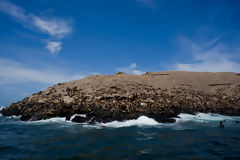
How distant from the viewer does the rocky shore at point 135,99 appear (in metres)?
21.2

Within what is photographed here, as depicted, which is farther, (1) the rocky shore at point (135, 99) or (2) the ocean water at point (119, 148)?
(1) the rocky shore at point (135, 99)

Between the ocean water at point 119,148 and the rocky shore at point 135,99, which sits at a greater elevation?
the rocky shore at point 135,99

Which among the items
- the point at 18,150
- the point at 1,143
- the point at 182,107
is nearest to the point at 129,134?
the point at 18,150

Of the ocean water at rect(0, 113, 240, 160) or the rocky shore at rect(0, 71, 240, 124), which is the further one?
the rocky shore at rect(0, 71, 240, 124)

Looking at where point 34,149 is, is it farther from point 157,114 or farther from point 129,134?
point 157,114

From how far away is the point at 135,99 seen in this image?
79.2 ft

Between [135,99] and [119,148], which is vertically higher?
[135,99]

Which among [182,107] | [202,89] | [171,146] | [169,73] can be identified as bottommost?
[171,146]

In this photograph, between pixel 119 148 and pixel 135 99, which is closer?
pixel 119 148

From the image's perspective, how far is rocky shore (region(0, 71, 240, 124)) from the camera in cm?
2122

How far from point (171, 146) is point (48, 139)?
8.86 metres

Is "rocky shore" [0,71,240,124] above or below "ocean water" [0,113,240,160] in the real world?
above

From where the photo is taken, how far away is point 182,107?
26734mm

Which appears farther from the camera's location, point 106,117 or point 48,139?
point 106,117
